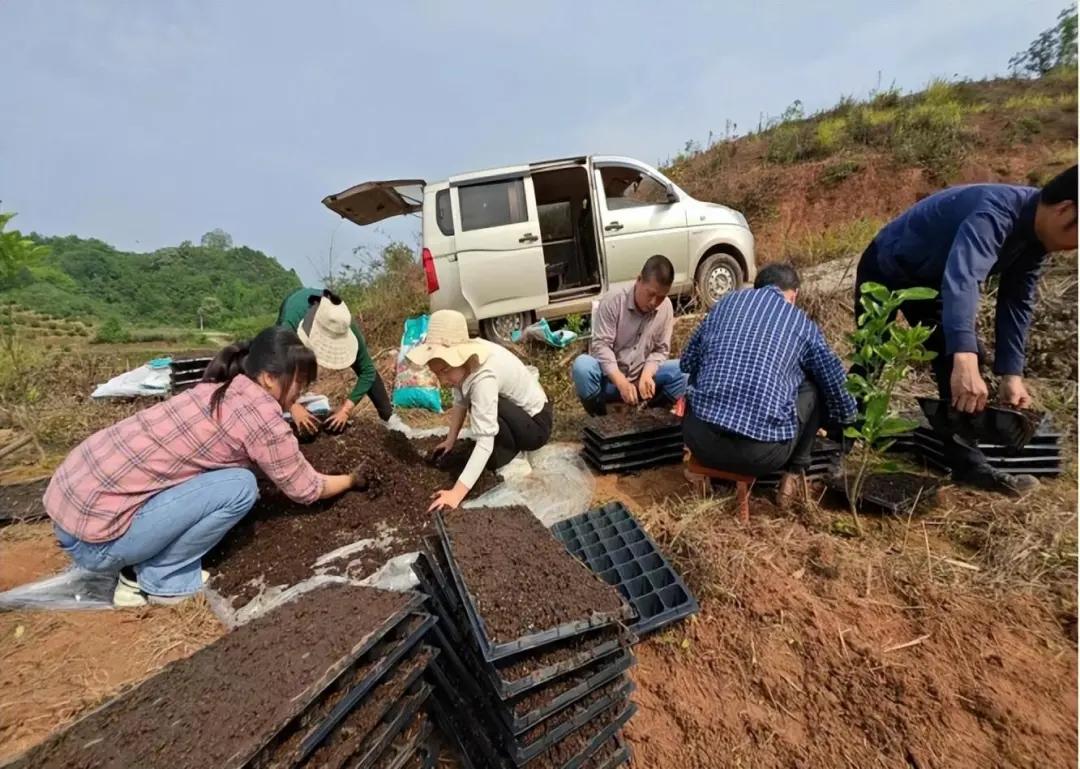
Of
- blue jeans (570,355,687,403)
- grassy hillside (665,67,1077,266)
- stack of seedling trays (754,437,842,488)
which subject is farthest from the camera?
grassy hillside (665,67,1077,266)

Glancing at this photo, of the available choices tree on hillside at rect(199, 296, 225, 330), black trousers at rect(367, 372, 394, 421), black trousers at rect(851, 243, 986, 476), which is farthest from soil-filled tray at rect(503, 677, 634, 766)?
tree on hillside at rect(199, 296, 225, 330)

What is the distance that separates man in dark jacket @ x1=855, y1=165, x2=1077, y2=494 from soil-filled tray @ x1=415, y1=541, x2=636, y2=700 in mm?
1960

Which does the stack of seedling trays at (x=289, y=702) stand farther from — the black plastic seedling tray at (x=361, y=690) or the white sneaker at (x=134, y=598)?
the white sneaker at (x=134, y=598)

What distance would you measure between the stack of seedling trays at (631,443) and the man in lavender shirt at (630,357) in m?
0.34

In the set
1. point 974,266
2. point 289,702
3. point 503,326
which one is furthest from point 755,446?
point 503,326

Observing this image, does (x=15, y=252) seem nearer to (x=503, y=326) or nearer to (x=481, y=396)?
(x=481, y=396)

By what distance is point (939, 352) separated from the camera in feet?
9.25

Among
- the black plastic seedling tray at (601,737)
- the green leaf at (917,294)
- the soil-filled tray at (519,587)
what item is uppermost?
the green leaf at (917,294)

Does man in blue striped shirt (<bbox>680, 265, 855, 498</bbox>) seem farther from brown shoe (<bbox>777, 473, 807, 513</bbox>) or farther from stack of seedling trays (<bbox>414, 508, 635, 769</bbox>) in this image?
stack of seedling trays (<bbox>414, 508, 635, 769</bbox>)

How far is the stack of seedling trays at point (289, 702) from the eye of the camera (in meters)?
1.05

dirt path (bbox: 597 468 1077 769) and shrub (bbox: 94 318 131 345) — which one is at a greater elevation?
shrub (bbox: 94 318 131 345)

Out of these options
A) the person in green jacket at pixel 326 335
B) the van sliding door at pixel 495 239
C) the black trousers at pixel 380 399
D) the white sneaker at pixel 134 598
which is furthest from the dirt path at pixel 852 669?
the van sliding door at pixel 495 239

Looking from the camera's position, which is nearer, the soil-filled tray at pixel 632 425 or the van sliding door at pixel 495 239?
the soil-filled tray at pixel 632 425

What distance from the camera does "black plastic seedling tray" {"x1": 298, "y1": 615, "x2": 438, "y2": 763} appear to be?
1103 mm
